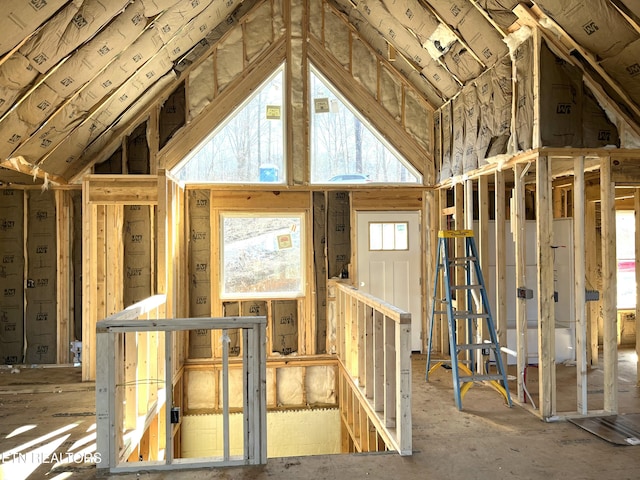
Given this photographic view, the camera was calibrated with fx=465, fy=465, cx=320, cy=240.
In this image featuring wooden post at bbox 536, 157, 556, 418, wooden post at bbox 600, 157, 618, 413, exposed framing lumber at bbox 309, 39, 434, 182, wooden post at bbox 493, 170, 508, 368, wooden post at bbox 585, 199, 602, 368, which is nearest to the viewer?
wooden post at bbox 536, 157, 556, 418

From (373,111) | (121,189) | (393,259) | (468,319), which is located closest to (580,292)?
(468,319)

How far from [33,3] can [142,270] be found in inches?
142

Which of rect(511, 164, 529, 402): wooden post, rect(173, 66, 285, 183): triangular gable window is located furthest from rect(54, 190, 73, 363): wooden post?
rect(511, 164, 529, 402): wooden post

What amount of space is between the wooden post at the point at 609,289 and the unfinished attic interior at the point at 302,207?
2 centimetres

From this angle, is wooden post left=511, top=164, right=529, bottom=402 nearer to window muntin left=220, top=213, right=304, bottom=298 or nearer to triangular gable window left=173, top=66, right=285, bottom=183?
window muntin left=220, top=213, right=304, bottom=298

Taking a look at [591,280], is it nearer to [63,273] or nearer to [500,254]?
[500,254]

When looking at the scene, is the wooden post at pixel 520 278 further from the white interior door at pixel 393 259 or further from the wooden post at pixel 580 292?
the white interior door at pixel 393 259

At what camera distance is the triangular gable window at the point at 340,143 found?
636cm

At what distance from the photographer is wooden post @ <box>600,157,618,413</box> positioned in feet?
13.7

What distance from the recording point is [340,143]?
21.0ft

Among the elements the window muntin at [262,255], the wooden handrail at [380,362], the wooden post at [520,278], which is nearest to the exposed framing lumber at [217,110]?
the window muntin at [262,255]

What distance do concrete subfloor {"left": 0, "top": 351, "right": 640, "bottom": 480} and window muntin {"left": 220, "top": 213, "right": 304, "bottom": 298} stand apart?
214 cm

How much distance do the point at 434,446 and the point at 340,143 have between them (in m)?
4.14

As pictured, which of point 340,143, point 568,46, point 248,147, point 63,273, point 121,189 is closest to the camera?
point 568,46
